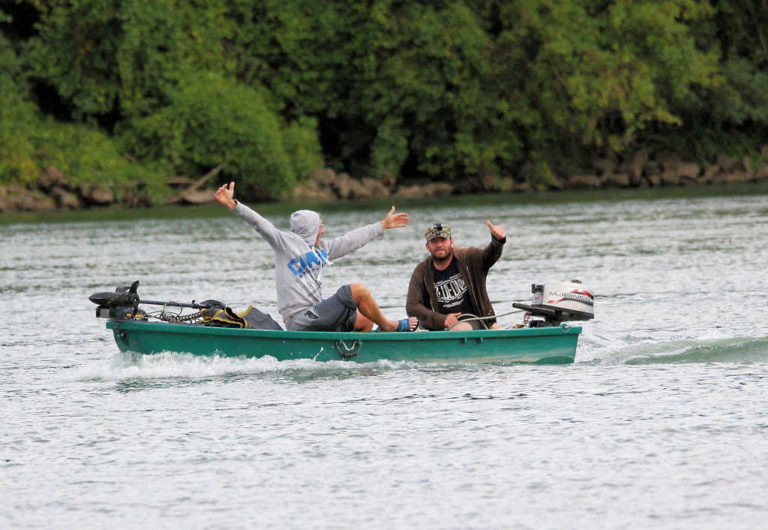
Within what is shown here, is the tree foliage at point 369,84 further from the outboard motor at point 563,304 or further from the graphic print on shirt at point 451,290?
the outboard motor at point 563,304

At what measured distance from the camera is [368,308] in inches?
458

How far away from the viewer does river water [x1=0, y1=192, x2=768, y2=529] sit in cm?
726

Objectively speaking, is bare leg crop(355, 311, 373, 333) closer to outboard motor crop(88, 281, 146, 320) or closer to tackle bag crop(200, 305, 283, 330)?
tackle bag crop(200, 305, 283, 330)

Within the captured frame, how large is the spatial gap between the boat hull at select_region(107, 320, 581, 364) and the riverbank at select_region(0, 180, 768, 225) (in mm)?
28382

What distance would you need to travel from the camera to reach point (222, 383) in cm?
1128

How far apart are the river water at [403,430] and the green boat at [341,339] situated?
119mm

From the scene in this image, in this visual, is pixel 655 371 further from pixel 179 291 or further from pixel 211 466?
pixel 179 291

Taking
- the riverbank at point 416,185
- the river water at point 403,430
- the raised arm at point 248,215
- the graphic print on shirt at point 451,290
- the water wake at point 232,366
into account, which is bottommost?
the river water at point 403,430

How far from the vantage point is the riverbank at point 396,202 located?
41406 mm

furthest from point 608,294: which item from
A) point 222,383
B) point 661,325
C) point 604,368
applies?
point 222,383

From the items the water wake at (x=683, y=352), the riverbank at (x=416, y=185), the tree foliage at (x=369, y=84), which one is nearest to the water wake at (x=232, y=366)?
the water wake at (x=683, y=352)

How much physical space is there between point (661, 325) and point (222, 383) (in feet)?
17.9

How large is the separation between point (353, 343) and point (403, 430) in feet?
7.79

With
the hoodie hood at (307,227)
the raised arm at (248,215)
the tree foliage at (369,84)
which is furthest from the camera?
the tree foliage at (369,84)
